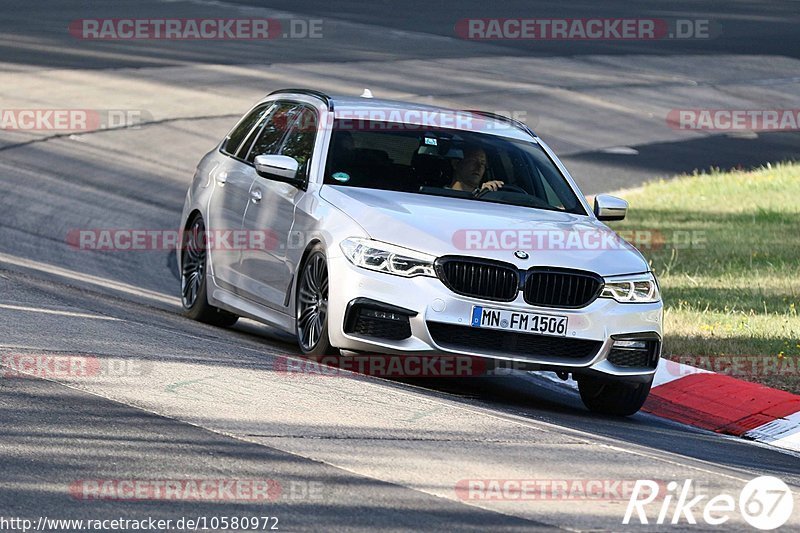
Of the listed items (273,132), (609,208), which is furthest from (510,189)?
(273,132)

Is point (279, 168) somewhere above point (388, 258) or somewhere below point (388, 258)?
above

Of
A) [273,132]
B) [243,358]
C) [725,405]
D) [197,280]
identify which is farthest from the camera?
[197,280]

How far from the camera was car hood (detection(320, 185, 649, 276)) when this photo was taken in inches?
370

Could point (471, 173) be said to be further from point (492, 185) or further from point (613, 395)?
point (613, 395)

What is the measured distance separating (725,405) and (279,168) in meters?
3.38

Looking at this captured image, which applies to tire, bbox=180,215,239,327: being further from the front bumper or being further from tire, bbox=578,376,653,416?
tire, bbox=578,376,653,416

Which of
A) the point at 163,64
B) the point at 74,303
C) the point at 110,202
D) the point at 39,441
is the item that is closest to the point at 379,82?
the point at 163,64

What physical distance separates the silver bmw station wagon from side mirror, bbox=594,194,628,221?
1 cm

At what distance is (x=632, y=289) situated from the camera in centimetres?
974

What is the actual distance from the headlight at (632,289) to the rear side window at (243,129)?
12.0 feet

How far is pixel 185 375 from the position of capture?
8.84 meters

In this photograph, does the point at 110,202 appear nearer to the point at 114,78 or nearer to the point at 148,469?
the point at 114,78

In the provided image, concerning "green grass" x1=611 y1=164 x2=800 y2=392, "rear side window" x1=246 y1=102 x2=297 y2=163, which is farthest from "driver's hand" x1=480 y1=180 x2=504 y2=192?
"green grass" x1=611 y1=164 x2=800 y2=392

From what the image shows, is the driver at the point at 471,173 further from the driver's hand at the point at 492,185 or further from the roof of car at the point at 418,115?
the roof of car at the point at 418,115
